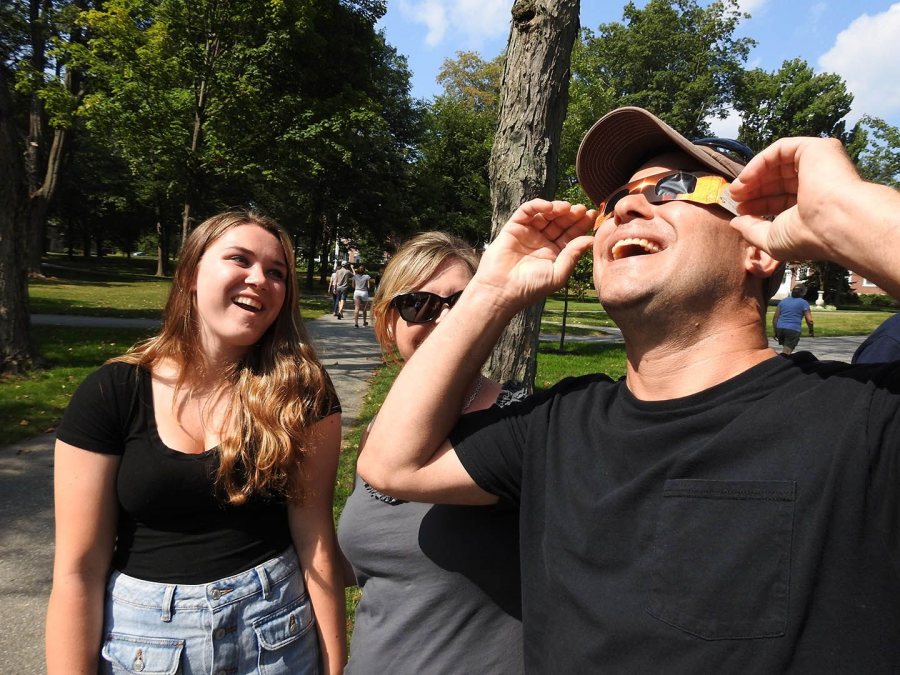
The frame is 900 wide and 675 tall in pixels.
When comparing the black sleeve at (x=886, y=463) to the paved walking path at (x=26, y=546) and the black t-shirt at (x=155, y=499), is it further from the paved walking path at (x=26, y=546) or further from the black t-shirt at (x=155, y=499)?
the paved walking path at (x=26, y=546)

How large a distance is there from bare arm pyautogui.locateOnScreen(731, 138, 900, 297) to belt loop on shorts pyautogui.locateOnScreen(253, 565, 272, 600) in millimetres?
1774

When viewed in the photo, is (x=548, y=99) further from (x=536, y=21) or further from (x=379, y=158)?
(x=379, y=158)

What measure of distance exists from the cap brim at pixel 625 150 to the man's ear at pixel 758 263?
21 cm

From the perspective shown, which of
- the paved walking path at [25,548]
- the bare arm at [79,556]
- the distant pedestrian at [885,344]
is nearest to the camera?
the bare arm at [79,556]

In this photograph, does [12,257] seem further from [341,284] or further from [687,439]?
→ [341,284]

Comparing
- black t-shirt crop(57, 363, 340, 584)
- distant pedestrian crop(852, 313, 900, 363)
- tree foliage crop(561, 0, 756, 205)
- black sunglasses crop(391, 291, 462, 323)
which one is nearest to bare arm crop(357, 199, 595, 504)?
black sunglasses crop(391, 291, 462, 323)

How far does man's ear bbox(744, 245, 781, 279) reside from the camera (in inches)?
55.9

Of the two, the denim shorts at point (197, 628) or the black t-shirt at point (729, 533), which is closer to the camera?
the black t-shirt at point (729, 533)

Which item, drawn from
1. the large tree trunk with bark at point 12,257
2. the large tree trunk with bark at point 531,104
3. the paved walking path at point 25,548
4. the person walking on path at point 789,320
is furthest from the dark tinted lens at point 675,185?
the person walking on path at point 789,320

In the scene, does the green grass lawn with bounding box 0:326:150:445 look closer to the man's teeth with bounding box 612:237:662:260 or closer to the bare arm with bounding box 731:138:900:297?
the man's teeth with bounding box 612:237:662:260

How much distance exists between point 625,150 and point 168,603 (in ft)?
6.53

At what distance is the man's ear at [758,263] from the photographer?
4.66 feet

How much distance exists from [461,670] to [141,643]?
1.02 metres

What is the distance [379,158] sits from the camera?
93.7 ft
